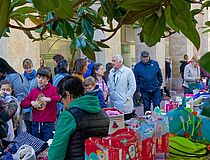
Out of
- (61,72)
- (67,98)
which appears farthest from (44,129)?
(67,98)

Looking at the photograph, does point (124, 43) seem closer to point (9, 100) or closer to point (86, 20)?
point (9, 100)

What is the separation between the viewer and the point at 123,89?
6.38 metres

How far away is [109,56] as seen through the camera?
10.6 metres

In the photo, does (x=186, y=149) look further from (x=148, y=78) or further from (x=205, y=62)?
(x=148, y=78)

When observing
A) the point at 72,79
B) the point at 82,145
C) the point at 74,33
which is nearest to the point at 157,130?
the point at 82,145

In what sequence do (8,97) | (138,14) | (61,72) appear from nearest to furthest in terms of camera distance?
(138,14)
(8,97)
(61,72)

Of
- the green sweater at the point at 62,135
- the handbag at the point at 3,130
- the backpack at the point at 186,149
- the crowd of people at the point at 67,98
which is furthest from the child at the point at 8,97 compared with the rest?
the backpack at the point at 186,149

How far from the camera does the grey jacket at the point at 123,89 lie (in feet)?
20.7

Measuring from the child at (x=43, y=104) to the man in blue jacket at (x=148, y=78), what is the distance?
246 cm

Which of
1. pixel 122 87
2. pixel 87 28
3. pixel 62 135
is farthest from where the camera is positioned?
pixel 122 87

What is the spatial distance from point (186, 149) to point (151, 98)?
501 centimetres

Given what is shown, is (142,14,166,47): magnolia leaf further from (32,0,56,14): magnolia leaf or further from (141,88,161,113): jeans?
(141,88,161,113): jeans

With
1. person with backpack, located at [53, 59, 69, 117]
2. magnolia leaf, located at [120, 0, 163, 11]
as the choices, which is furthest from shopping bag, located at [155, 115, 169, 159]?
person with backpack, located at [53, 59, 69, 117]

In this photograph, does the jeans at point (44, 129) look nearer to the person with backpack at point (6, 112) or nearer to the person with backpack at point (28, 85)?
the person with backpack at point (28, 85)
